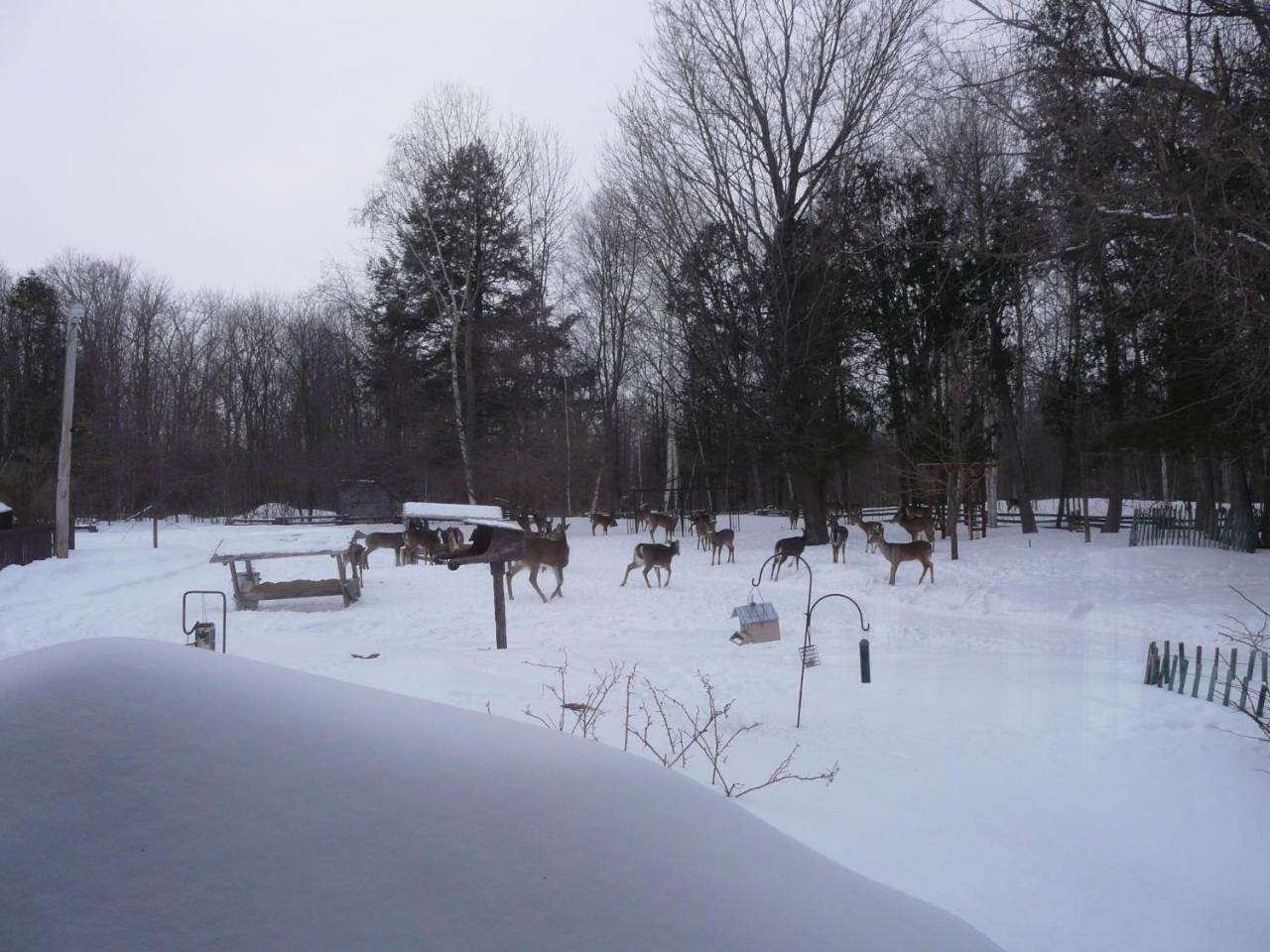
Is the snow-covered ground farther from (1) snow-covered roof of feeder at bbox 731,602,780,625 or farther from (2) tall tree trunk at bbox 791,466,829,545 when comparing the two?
(2) tall tree trunk at bbox 791,466,829,545

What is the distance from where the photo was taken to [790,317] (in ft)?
72.3

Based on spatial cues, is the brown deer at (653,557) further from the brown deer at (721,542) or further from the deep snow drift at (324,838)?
the deep snow drift at (324,838)

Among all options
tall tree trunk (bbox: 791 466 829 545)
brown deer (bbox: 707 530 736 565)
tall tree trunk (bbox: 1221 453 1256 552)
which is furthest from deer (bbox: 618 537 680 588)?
tall tree trunk (bbox: 1221 453 1256 552)

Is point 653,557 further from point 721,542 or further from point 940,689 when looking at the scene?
point 940,689

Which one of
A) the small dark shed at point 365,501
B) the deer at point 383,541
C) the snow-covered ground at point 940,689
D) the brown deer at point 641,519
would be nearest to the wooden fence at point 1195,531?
→ the snow-covered ground at point 940,689

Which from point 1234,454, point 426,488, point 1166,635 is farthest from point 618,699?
point 426,488

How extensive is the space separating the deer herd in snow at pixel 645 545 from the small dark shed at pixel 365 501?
814 centimetres

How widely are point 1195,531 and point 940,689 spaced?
50.7 feet

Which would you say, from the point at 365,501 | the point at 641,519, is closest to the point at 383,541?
the point at 641,519

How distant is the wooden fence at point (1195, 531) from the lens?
18906 mm

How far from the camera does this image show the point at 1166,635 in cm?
1081

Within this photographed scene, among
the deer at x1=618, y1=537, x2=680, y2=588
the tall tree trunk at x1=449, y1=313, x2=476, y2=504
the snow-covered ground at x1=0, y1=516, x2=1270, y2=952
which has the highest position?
the tall tree trunk at x1=449, y1=313, x2=476, y2=504

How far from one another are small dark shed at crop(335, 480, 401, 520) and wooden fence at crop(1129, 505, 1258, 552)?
24.8m

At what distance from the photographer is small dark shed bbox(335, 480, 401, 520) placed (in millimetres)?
34125
